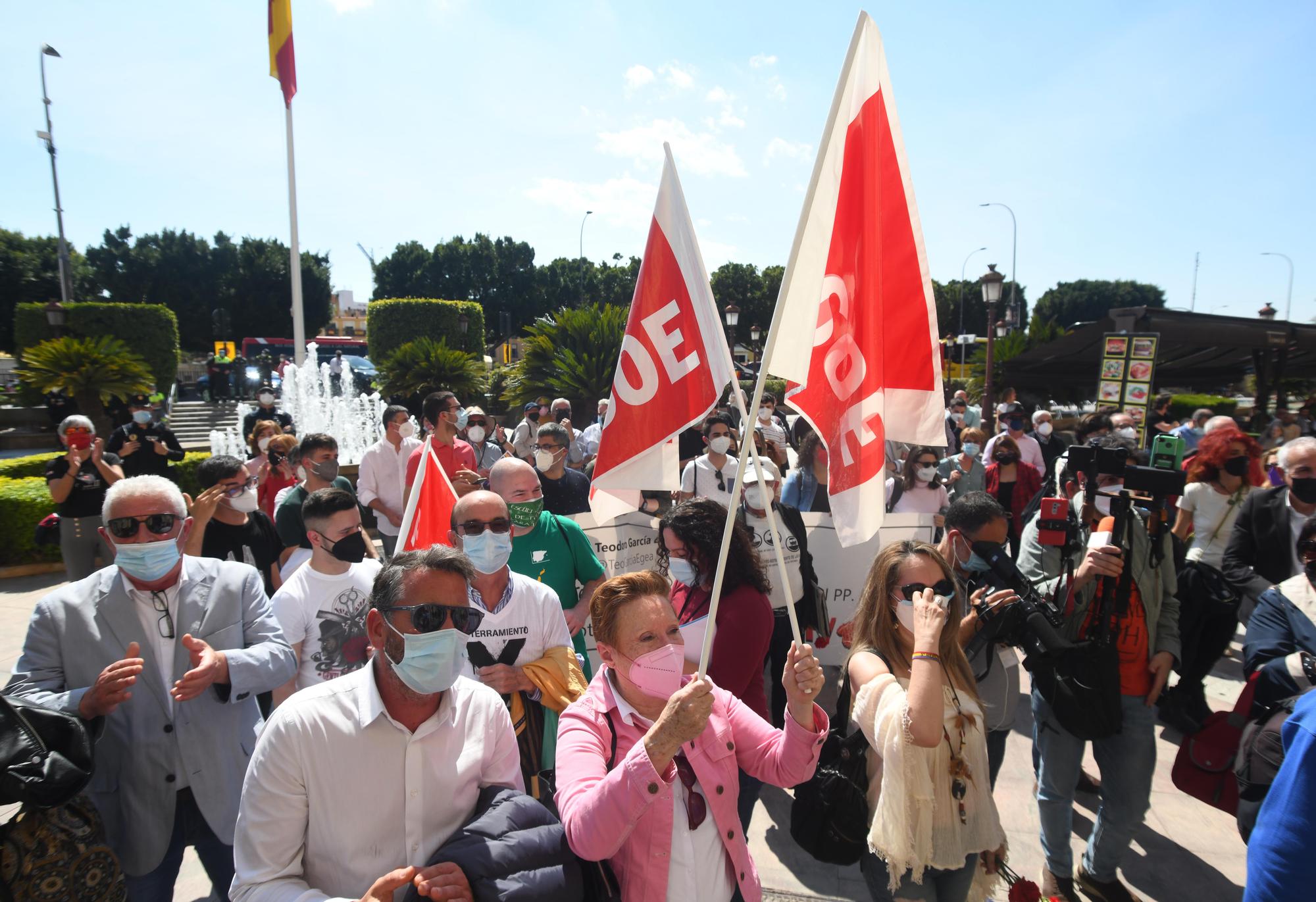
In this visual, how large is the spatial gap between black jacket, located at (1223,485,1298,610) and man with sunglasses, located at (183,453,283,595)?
5316mm

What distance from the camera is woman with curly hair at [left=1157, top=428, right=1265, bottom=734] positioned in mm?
3898

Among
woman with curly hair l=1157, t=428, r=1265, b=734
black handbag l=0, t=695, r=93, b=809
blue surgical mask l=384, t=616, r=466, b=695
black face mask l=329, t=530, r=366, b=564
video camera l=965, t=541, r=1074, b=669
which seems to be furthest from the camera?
woman with curly hair l=1157, t=428, r=1265, b=734

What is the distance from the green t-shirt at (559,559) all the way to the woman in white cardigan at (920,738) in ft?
4.89

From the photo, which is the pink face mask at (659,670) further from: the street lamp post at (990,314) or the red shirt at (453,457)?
the street lamp post at (990,314)

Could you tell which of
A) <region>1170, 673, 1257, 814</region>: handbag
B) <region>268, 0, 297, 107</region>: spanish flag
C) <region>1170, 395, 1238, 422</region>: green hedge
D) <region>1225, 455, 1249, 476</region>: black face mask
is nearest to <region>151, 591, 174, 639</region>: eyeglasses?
<region>1170, 673, 1257, 814</region>: handbag

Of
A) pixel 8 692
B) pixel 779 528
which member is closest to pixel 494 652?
pixel 8 692

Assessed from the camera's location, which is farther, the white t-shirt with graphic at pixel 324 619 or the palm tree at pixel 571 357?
the palm tree at pixel 571 357

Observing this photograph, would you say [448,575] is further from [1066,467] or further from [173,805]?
[1066,467]

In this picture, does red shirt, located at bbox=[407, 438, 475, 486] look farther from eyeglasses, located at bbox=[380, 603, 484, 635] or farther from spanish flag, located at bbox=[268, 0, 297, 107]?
spanish flag, located at bbox=[268, 0, 297, 107]

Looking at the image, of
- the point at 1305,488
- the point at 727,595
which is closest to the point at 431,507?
the point at 727,595

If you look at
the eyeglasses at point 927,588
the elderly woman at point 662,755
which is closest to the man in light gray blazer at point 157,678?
the elderly woman at point 662,755

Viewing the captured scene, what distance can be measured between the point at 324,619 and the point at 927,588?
2.36 metres

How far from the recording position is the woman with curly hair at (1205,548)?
3.90 m

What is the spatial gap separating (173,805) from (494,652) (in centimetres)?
113
